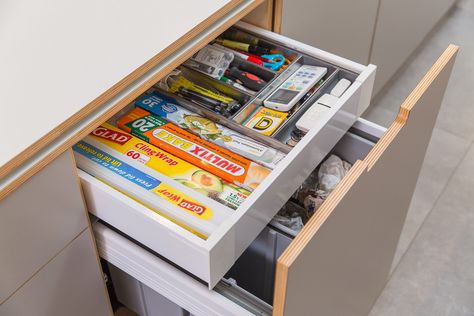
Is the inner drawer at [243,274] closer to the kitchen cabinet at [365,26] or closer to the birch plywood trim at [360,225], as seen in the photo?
the birch plywood trim at [360,225]

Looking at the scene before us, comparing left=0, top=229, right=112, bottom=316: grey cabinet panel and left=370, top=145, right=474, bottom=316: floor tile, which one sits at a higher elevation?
left=0, top=229, right=112, bottom=316: grey cabinet panel

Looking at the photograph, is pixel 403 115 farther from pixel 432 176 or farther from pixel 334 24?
pixel 432 176

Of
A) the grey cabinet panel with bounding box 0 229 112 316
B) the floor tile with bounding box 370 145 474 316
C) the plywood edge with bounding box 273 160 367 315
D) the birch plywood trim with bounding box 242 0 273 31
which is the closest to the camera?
the plywood edge with bounding box 273 160 367 315

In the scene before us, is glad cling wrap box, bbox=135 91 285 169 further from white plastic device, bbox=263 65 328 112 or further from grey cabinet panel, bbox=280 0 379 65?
grey cabinet panel, bbox=280 0 379 65

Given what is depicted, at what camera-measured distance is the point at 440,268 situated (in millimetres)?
1433

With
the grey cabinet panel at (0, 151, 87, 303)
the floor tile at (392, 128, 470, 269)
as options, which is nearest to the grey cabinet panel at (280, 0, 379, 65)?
the floor tile at (392, 128, 470, 269)

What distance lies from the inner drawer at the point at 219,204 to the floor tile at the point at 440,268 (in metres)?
0.56

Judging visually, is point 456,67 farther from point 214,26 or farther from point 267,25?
point 214,26

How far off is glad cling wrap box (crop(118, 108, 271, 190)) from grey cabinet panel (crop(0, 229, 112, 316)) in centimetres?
17

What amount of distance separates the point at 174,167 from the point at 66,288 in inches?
8.9

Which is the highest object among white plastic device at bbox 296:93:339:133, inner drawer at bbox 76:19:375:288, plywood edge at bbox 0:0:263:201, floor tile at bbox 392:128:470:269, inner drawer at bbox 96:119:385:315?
plywood edge at bbox 0:0:263:201

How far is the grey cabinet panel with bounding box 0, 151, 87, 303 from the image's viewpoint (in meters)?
0.71

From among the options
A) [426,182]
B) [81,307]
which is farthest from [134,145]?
[426,182]

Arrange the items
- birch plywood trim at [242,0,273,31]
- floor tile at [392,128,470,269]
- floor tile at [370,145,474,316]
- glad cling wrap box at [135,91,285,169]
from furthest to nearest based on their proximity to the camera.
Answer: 1. floor tile at [392,128,470,269]
2. floor tile at [370,145,474,316]
3. birch plywood trim at [242,0,273,31]
4. glad cling wrap box at [135,91,285,169]
